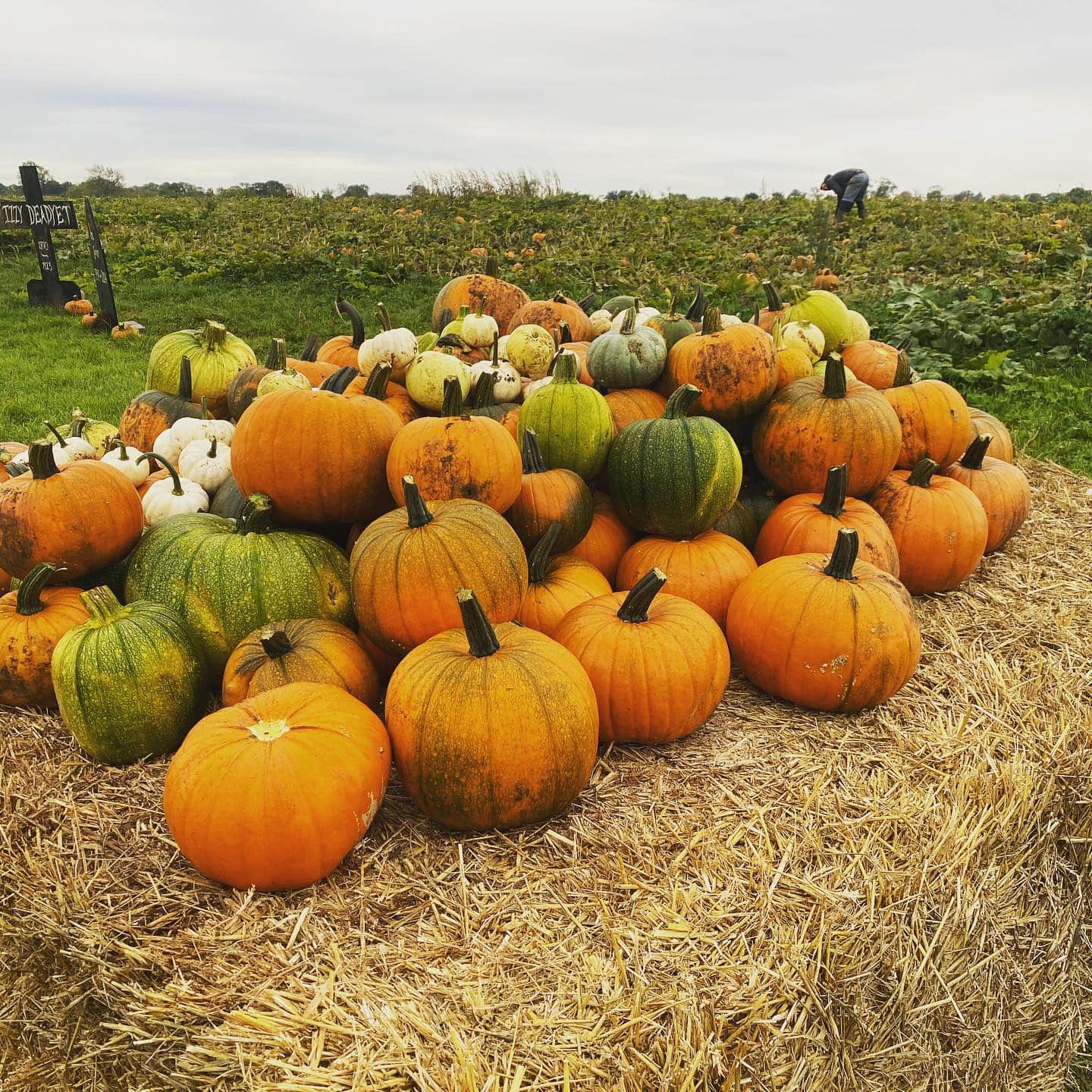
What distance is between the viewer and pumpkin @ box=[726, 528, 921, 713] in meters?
2.75

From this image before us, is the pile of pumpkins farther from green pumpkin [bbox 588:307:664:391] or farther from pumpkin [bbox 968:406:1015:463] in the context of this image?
pumpkin [bbox 968:406:1015:463]

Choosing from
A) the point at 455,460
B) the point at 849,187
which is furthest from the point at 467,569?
the point at 849,187

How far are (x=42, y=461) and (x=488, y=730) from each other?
6.21 feet

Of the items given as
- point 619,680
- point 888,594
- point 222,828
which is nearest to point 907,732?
point 888,594

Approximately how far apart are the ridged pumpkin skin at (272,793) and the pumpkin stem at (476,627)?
38cm

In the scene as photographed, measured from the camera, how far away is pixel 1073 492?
206 inches

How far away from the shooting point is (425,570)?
2455 mm

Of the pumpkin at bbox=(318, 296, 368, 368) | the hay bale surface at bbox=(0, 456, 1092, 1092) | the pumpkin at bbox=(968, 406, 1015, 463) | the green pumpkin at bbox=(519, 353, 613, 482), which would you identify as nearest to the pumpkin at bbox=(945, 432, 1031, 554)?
the pumpkin at bbox=(968, 406, 1015, 463)

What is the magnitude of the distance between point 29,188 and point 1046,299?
13300 millimetres

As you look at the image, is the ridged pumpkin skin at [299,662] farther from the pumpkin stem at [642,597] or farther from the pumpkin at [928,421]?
the pumpkin at [928,421]

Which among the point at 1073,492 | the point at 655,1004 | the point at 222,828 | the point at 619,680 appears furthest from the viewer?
the point at 1073,492

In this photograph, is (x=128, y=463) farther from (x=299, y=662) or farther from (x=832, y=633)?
(x=832, y=633)

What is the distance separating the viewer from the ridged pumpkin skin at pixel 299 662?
2.44m

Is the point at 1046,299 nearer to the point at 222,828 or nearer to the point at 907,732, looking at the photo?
the point at 907,732
